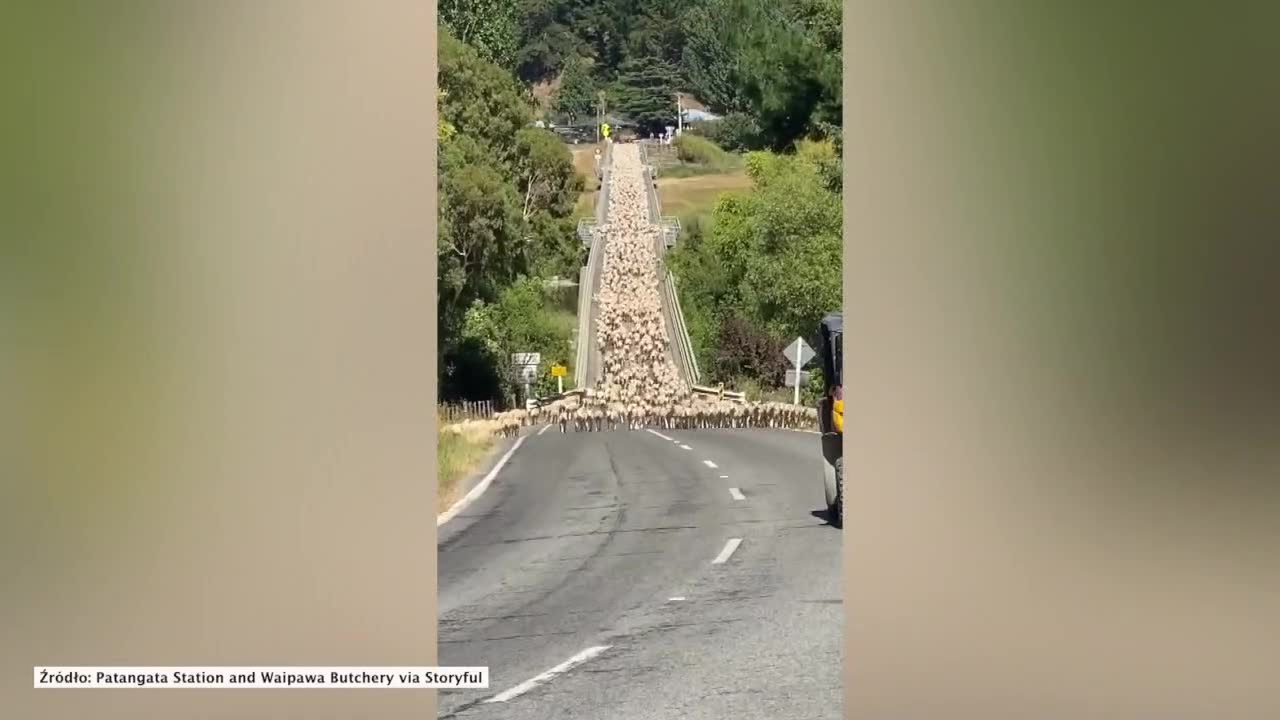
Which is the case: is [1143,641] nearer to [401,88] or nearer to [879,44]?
[879,44]

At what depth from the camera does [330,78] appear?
15.2ft

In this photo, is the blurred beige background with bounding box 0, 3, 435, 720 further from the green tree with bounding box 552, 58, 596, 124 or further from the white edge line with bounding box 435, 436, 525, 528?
the green tree with bounding box 552, 58, 596, 124

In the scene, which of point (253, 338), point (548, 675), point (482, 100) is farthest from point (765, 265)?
point (253, 338)

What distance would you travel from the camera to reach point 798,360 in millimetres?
5562

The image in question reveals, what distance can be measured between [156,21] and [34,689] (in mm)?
2416

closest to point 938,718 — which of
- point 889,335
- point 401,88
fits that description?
point 889,335

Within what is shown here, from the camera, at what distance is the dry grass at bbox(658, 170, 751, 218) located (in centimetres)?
554

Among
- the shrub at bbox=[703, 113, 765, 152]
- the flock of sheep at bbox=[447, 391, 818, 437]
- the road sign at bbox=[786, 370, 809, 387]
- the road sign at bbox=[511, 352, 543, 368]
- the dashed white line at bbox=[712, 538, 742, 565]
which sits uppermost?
the shrub at bbox=[703, 113, 765, 152]

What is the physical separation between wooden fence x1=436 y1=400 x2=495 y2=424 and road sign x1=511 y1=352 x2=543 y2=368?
197 millimetres

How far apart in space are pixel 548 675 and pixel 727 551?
0.95 metres

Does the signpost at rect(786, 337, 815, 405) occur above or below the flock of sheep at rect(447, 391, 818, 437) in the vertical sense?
above

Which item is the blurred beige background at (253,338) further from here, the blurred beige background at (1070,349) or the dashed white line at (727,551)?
the blurred beige background at (1070,349)

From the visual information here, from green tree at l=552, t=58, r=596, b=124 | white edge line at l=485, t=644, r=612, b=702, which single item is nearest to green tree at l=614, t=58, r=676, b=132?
green tree at l=552, t=58, r=596, b=124

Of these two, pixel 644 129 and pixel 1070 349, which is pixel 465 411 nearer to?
pixel 644 129
